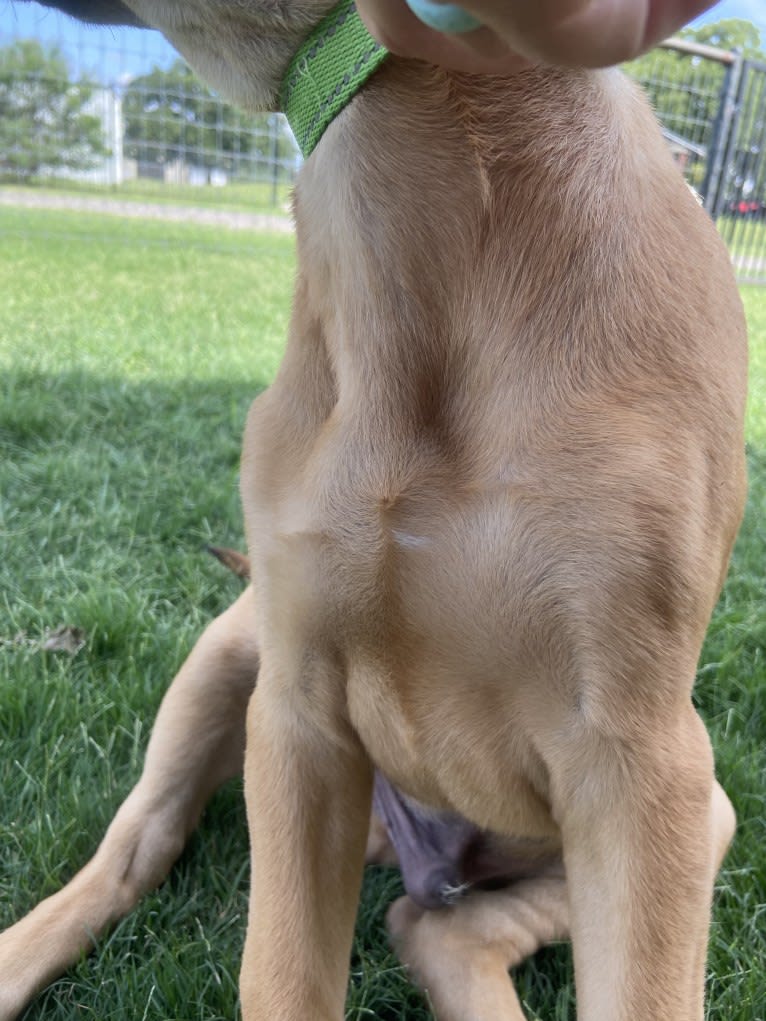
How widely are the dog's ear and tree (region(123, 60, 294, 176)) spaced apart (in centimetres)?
1050

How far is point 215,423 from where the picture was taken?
435cm

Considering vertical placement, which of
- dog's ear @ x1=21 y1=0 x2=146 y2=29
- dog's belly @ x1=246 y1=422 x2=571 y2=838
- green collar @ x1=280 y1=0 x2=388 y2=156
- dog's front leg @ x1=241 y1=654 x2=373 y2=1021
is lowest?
dog's front leg @ x1=241 y1=654 x2=373 y2=1021

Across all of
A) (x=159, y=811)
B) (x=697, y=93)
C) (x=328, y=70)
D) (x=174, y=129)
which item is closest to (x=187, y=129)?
(x=174, y=129)

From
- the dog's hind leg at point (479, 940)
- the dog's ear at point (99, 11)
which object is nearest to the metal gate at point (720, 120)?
the dog's hind leg at point (479, 940)

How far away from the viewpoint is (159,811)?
6.34 ft

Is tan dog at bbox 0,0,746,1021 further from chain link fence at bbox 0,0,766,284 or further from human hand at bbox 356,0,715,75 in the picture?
chain link fence at bbox 0,0,766,284

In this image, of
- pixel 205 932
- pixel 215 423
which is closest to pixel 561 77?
pixel 205 932

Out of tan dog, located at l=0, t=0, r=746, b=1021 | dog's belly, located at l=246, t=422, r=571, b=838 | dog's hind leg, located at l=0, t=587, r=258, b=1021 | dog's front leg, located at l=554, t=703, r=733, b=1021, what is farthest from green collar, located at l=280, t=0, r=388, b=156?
dog's hind leg, located at l=0, t=587, r=258, b=1021

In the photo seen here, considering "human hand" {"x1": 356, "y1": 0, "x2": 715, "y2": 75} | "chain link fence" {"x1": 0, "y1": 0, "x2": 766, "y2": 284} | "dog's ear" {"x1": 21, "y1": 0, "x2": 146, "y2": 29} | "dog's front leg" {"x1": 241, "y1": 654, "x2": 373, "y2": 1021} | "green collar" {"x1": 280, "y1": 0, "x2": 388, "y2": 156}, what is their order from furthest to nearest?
"chain link fence" {"x1": 0, "y1": 0, "x2": 766, "y2": 284}, "dog's front leg" {"x1": 241, "y1": 654, "x2": 373, "y2": 1021}, "dog's ear" {"x1": 21, "y1": 0, "x2": 146, "y2": 29}, "green collar" {"x1": 280, "y1": 0, "x2": 388, "y2": 156}, "human hand" {"x1": 356, "y1": 0, "x2": 715, "y2": 75}

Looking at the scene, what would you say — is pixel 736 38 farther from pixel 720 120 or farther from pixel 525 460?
pixel 525 460

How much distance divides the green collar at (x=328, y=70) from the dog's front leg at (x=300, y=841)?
0.72 m

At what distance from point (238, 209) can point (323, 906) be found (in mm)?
12152

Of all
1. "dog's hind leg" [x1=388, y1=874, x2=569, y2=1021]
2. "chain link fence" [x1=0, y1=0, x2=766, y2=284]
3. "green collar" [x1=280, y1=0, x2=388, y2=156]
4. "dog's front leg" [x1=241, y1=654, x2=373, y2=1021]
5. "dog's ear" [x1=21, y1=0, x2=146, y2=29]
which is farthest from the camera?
"chain link fence" [x1=0, y1=0, x2=766, y2=284]

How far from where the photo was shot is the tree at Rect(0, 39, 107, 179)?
37.4 ft
